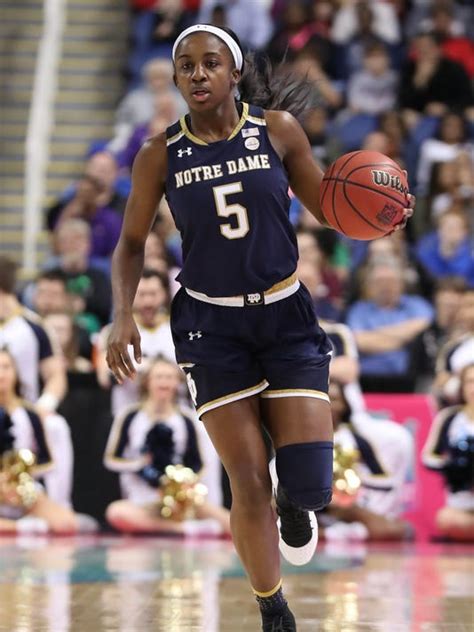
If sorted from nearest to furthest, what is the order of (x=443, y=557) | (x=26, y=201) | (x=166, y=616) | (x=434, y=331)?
(x=166, y=616) < (x=443, y=557) < (x=434, y=331) < (x=26, y=201)

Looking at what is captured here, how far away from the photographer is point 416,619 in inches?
238

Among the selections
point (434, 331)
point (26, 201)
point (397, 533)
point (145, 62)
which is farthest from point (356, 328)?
point (145, 62)

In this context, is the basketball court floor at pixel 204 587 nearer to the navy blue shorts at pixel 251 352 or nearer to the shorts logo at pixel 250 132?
the navy blue shorts at pixel 251 352

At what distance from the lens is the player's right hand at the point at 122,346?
5.15m

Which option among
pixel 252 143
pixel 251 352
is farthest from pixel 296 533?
pixel 252 143

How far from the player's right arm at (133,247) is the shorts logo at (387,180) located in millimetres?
753

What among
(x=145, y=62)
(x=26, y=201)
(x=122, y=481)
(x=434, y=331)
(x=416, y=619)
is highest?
(x=145, y=62)

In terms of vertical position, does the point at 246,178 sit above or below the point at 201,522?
above

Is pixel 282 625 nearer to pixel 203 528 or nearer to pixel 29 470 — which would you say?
pixel 203 528

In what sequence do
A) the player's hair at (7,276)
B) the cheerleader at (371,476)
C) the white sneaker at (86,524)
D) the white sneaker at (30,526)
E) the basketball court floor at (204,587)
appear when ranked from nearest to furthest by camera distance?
the basketball court floor at (204,587) → the cheerleader at (371,476) → the white sneaker at (30,526) → the white sneaker at (86,524) → the player's hair at (7,276)

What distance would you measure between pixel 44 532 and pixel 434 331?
124 inches

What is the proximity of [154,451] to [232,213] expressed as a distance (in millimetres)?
4566

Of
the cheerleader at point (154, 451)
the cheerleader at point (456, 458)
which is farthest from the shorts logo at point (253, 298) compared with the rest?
the cheerleader at point (154, 451)

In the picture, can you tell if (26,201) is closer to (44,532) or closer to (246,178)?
(44,532)
